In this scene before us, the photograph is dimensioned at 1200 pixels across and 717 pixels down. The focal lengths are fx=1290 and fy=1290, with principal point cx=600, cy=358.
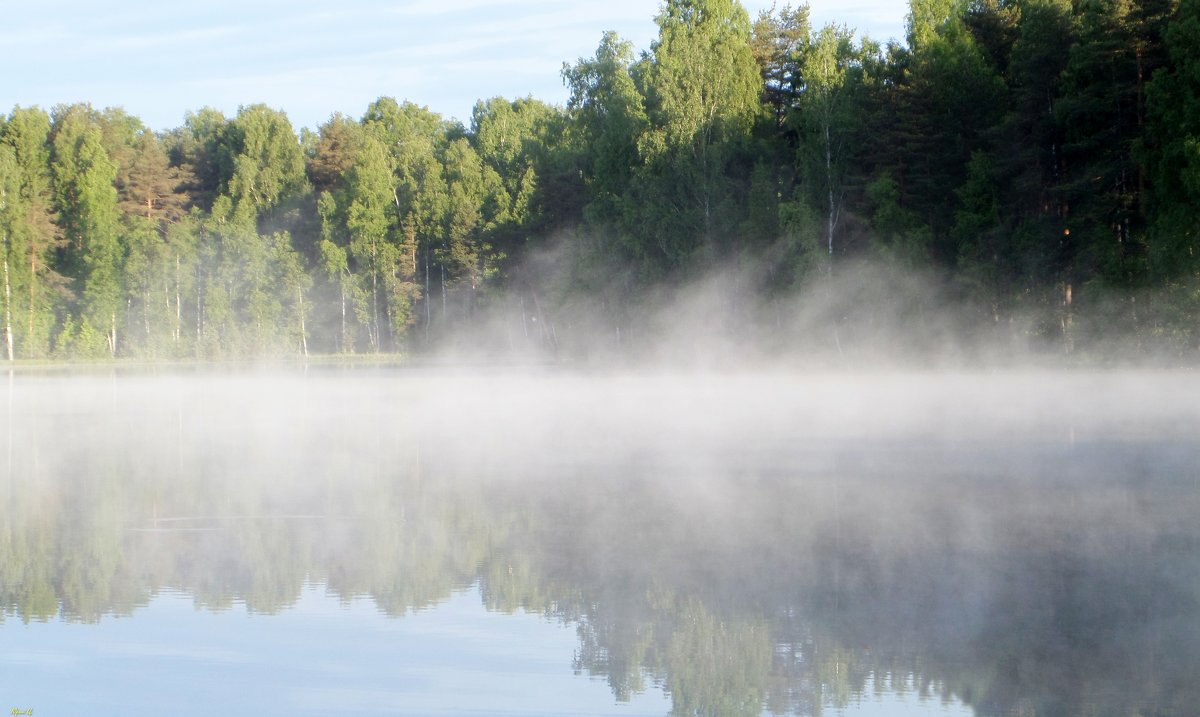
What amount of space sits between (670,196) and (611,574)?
125ft

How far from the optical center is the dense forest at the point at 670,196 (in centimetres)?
3381

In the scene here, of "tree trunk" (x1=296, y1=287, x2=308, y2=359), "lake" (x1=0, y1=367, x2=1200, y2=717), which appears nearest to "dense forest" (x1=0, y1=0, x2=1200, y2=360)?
"tree trunk" (x1=296, y1=287, x2=308, y2=359)

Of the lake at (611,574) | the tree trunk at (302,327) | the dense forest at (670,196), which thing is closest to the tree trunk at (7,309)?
the dense forest at (670,196)

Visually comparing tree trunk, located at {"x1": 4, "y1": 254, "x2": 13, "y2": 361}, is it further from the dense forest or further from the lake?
the lake

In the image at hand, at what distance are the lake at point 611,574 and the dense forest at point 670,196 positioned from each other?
17.7 meters

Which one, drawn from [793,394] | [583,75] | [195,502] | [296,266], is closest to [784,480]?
[195,502]

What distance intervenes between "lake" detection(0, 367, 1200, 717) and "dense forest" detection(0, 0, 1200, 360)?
58.0 feet

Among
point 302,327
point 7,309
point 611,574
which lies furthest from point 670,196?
point 611,574

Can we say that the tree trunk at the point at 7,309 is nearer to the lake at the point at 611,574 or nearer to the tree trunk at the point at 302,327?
the tree trunk at the point at 302,327

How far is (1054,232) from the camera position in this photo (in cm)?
3528

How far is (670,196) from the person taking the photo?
46.0 meters

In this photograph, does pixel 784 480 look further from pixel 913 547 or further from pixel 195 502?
pixel 195 502

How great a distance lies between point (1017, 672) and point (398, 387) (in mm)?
29190

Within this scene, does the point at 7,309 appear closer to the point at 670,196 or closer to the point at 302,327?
the point at 302,327
